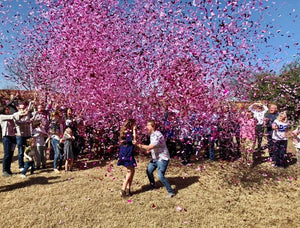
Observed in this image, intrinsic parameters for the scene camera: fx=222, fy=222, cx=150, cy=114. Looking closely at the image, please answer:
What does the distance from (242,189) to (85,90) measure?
19.3ft

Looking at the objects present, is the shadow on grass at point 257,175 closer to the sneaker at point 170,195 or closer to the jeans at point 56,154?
the sneaker at point 170,195

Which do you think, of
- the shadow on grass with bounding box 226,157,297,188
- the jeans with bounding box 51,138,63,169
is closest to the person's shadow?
the shadow on grass with bounding box 226,157,297,188

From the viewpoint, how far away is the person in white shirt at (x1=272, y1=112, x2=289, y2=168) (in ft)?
23.9

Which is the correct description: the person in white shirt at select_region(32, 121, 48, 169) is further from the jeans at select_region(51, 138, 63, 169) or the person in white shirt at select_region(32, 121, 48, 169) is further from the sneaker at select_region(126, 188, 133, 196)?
the sneaker at select_region(126, 188, 133, 196)

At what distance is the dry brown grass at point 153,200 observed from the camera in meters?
4.11

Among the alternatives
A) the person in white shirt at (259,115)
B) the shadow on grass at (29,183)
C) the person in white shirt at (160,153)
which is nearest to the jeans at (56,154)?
the shadow on grass at (29,183)

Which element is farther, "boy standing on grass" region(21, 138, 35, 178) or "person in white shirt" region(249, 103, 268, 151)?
"person in white shirt" region(249, 103, 268, 151)

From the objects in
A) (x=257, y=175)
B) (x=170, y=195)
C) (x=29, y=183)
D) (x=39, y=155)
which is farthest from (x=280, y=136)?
(x=39, y=155)

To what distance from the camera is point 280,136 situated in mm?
7375

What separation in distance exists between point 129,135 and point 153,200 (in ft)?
5.11

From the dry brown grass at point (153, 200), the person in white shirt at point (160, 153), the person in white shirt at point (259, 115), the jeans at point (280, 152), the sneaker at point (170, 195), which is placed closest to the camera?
→ the dry brown grass at point (153, 200)

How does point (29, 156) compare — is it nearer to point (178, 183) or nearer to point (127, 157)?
point (127, 157)

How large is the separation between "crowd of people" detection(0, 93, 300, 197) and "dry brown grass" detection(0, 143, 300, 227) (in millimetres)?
493

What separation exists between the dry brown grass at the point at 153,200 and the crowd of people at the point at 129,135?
1.62 feet
